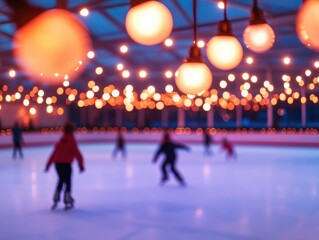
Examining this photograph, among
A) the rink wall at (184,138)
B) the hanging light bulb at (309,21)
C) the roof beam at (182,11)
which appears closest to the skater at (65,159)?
the hanging light bulb at (309,21)

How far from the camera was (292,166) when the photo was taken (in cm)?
985

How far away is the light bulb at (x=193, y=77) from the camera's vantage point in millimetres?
1587

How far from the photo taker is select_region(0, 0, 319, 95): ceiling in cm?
981

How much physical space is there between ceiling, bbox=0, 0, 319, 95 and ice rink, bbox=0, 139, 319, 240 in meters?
1.90

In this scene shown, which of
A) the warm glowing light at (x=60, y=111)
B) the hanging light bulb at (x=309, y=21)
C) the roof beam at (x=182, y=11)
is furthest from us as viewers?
the warm glowing light at (x=60, y=111)

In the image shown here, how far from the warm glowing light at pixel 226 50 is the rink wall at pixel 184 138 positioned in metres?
16.5

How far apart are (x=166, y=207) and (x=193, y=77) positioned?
12.1ft

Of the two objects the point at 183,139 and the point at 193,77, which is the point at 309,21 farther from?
the point at 183,139

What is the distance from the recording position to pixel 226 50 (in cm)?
166

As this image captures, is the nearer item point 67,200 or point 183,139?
point 67,200

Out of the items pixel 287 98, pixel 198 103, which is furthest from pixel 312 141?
pixel 198 103

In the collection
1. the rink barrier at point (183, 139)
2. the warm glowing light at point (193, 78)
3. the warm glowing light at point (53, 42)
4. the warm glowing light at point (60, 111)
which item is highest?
the warm glowing light at point (60, 111)

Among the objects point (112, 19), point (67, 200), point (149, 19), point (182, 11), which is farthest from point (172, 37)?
point (149, 19)

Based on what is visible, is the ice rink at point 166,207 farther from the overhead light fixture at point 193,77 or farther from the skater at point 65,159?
the overhead light fixture at point 193,77
